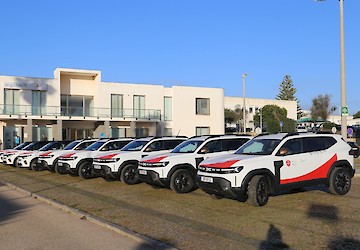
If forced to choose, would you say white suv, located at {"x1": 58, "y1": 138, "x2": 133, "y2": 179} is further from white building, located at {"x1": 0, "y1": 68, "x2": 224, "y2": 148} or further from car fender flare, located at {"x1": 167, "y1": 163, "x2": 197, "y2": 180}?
white building, located at {"x1": 0, "y1": 68, "x2": 224, "y2": 148}

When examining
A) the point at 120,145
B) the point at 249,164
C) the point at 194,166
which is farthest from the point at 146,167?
the point at 120,145

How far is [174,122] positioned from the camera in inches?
1767

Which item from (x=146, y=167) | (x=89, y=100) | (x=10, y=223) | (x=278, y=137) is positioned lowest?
(x=10, y=223)

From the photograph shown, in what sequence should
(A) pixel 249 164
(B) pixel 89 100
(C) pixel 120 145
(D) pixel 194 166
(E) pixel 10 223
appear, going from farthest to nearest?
1. (B) pixel 89 100
2. (C) pixel 120 145
3. (D) pixel 194 166
4. (A) pixel 249 164
5. (E) pixel 10 223

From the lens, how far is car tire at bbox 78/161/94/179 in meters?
17.6

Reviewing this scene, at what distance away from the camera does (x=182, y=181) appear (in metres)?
12.6

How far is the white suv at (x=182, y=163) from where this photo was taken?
12.4m

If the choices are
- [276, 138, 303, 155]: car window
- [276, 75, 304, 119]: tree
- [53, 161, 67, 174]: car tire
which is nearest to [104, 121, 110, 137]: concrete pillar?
[53, 161, 67, 174]: car tire

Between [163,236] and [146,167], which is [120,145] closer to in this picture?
[146,167]

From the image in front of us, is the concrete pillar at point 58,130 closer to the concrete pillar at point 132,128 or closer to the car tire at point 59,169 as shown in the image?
the concrete pillar at point 132,128

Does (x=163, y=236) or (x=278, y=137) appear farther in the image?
(x=278, y=137)

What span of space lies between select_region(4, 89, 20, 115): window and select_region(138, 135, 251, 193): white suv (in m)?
27.5

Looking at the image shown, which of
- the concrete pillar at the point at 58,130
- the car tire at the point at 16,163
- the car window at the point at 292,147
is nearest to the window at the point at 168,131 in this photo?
the concrete pillar at the point at 58,130

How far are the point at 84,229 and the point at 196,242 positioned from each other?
2560 mm
